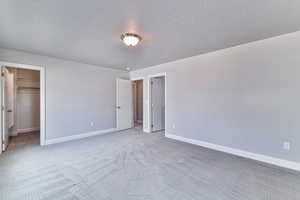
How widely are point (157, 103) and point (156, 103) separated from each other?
2.3 inches

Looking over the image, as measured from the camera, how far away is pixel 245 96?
3.06m

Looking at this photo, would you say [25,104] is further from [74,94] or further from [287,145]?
[287,145]

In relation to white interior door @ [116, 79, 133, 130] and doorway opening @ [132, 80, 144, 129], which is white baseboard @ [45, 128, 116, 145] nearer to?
white interior door @ [116, 79, 133, 130]

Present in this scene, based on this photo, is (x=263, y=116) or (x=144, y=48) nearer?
(x=263, y=116)

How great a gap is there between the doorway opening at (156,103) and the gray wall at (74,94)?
4.83 ft

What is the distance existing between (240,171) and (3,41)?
5236 millimetres

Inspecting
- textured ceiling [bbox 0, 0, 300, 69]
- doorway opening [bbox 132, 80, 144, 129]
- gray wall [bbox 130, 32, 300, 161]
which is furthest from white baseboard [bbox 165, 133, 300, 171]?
doorway opening [bbox 132, 80, 144, 129]

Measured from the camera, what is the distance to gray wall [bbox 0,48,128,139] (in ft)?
12.9

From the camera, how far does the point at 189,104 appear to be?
4.07 m

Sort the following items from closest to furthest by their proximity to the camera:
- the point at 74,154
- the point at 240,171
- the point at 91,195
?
the point at 91,195 → the point at 240,171 → the point at 74,154

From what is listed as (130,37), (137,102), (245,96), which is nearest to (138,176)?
(130,37)

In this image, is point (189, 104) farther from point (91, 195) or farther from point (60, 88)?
point (60, 88)

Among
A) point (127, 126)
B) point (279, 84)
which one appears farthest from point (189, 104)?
point (127, 126)

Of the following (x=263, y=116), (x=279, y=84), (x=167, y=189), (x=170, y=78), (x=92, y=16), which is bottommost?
(x=167, y=189)
